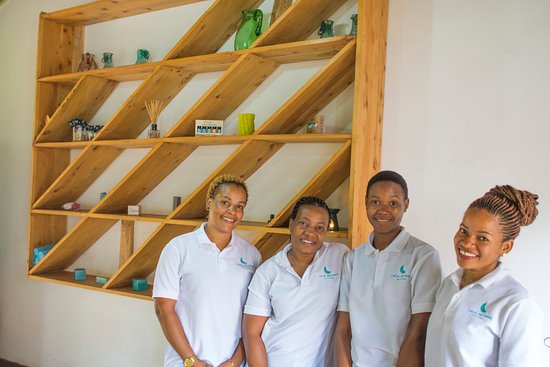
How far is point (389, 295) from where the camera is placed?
194 cm

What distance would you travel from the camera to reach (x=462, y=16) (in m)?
2.62

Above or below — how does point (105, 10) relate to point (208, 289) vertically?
above

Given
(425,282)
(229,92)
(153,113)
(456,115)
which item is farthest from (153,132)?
(425,282)

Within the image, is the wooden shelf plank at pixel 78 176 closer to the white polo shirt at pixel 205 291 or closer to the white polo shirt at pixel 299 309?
the white polo shirt at pixel 205 291

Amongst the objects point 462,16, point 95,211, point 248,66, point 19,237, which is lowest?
point 19,237

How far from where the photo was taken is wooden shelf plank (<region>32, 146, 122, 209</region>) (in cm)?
370

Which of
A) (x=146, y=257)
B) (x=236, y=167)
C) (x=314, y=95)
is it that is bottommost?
(x=146, y=257)

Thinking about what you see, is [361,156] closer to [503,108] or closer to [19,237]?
[503,108]

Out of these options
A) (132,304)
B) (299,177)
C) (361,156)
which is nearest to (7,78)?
(132,304)

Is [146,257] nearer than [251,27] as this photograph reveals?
No

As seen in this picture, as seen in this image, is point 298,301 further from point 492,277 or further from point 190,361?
point 492,277

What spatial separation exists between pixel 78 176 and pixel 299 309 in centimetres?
244

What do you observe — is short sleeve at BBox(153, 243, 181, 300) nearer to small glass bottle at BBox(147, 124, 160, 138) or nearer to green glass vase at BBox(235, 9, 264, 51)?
small glass bottle at BBox(147, 124, 160, 138)

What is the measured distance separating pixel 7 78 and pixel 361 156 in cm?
347
